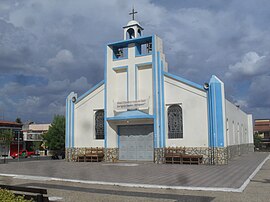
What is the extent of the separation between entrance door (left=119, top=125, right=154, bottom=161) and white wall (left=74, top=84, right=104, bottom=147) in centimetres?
198

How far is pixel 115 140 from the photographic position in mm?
25141

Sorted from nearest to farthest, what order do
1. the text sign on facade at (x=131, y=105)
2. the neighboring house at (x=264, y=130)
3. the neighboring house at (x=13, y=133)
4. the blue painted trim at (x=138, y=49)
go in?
the text sign on facade at (x=131, y=105) → the blue painted trim at (x=138, y=49) → the neighboring house at (x=13, y=133) → the neighboring house at (x=264, y=130)

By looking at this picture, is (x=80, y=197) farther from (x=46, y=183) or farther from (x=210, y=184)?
(x=210, y=184)

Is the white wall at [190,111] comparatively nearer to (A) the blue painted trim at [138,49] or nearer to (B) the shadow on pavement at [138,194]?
(A) the blue painted trim at [138,49]

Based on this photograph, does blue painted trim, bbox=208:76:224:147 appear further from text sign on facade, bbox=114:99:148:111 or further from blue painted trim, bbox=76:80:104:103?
blue painted trim, bbox=76:80:104:103

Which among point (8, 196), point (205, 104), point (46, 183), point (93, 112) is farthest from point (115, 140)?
point (8, 196)

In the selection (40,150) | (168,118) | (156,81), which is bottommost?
(40,150)

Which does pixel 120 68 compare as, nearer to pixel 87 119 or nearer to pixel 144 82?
pixel 144 82

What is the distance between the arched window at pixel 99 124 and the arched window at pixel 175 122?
20.0 ft

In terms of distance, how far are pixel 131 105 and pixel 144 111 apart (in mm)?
1116

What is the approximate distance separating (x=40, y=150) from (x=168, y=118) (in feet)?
122

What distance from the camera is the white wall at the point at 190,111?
71.5ft

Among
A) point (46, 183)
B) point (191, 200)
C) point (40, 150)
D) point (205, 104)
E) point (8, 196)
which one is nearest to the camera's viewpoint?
point (8, 196)

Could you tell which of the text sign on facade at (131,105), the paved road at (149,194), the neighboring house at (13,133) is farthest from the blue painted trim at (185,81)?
the neighboring house at (13,133)
